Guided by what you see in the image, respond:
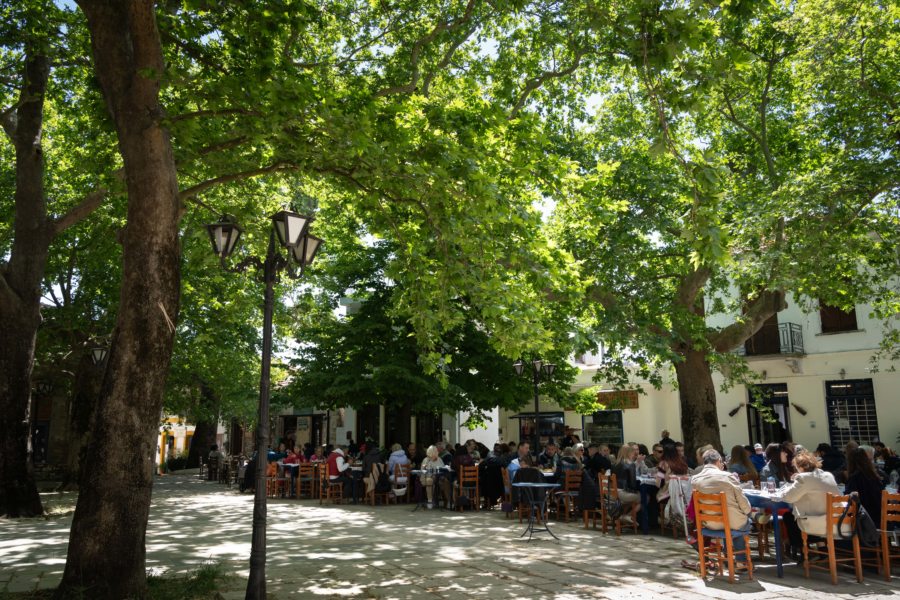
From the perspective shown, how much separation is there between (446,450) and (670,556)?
30.8 feet

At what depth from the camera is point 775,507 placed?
770 cm

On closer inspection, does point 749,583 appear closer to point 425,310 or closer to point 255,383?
Result: point 425,310

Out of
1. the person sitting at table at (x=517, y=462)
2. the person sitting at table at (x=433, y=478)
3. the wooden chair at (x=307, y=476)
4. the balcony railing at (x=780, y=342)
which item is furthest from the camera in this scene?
the balcony railing at (x=780, y=342)

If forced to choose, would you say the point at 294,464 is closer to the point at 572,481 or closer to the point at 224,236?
the point at 572,481

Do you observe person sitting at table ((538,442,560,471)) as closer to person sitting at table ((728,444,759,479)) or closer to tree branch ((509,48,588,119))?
person sitting at table ((728,444,759,479))

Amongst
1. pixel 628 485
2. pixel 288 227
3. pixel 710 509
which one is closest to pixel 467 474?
pixel 628 485

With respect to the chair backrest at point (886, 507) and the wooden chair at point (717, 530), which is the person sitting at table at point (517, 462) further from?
the chair backrest at point (886, 507)

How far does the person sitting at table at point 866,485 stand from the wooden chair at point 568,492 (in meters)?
5.11

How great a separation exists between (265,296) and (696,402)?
41.5 feet

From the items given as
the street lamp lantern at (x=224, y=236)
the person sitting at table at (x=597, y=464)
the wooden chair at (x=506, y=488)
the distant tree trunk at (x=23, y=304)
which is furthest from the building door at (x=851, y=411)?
the distant tree trunk at (x=23, y=304)

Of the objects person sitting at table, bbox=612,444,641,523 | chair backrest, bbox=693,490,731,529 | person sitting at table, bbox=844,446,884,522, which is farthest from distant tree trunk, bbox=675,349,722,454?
chair backrest, bbox=693,490,731,529

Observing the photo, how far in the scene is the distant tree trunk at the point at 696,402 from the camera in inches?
619

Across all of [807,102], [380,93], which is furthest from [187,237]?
[807,102]

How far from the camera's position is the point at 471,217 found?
8305 mm
